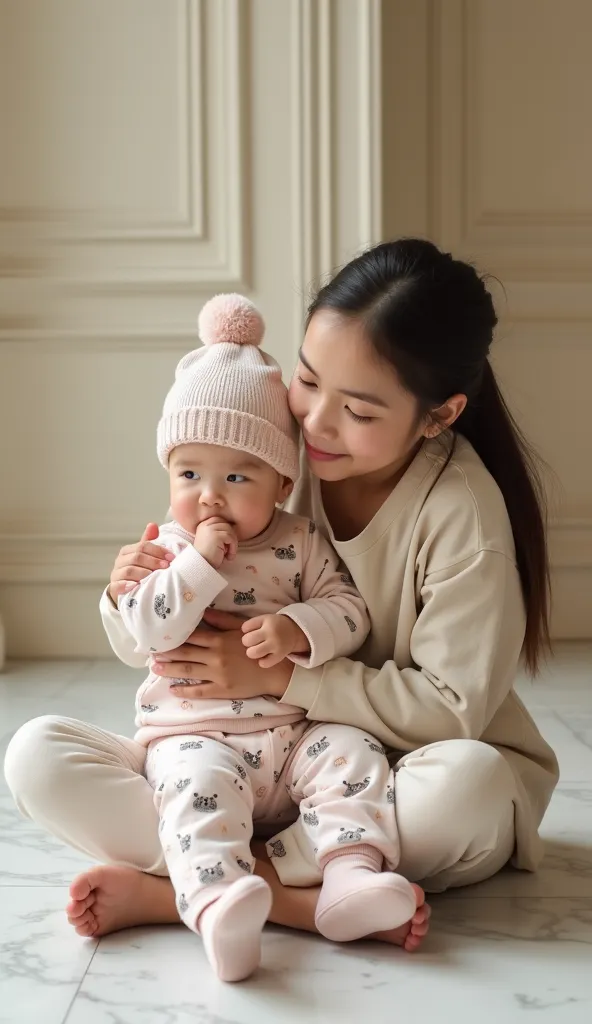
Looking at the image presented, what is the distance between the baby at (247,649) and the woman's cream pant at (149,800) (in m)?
0.03

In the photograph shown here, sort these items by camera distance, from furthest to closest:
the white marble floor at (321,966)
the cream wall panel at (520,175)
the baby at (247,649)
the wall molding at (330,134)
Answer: the cream wall panel at (520,175)
the wall molding at (330,134)
the baby at (247,649)
the white marble floor at (321,966)

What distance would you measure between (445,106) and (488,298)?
5.41ft

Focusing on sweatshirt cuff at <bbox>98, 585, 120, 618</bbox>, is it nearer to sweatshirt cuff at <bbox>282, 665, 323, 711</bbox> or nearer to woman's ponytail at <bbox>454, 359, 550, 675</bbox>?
sweatshirt cuff at <bbox>282, 665, 323, 711</bbox>

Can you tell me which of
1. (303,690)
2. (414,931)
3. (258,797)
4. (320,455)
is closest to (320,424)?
(320,455)

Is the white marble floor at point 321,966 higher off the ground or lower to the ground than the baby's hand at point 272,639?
lower

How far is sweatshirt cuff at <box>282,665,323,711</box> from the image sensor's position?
1072 millimetres

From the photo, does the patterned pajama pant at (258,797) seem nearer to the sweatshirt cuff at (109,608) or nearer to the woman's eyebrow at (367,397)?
the sweatshirt cuff at (109,608)

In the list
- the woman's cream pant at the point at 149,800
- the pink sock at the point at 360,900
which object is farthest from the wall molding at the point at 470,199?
the pink sock at the point at 360,900

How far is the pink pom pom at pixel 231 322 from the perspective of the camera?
118 cm

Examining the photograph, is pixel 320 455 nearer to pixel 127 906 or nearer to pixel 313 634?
pixel 313 634

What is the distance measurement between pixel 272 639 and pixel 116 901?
26cm

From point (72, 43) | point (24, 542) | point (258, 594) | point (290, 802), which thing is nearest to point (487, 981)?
point (290, 802)

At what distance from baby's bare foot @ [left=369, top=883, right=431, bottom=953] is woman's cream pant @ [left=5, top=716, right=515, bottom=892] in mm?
77

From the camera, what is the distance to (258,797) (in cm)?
106
